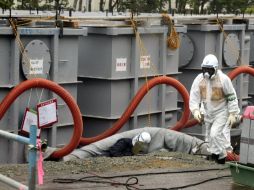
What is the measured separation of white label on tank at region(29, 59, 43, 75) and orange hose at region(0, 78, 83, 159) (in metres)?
0.58

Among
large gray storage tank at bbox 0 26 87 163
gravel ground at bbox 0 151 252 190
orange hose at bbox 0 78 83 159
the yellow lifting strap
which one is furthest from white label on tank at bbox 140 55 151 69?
orange hose at bbox 0 78 83 159

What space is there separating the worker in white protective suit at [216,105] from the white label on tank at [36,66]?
2.52 m

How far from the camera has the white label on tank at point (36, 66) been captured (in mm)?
11852

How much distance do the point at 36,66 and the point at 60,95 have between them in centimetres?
82

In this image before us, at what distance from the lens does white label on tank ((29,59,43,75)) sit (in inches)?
467

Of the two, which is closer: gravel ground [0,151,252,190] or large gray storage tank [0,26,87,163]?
gravel ground [0,151,252,190]

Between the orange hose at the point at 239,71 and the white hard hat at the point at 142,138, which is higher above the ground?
the orange hose at the point at 239,71

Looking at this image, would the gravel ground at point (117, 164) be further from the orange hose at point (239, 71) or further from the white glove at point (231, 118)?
the orange hose at point (239, 71)

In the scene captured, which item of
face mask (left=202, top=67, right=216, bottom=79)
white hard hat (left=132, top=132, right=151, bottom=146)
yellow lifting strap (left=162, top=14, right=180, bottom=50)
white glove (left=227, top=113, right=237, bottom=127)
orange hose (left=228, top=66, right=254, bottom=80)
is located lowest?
white hard hat (left=132, top=132, right=151, bottom=146)

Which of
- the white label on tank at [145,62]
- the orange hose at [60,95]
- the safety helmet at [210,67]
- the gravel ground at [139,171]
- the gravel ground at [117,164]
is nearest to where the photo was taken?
the gravel ground at [139,171]

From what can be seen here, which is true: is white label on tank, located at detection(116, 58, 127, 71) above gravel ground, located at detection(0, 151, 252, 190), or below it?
above

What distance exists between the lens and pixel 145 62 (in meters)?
14.1

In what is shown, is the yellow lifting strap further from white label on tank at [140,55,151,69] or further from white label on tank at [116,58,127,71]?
white label on tank at [116,58,127,71]

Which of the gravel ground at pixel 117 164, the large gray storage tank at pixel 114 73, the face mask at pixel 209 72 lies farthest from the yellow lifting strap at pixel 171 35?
the gravel ground at pixel 117 164
